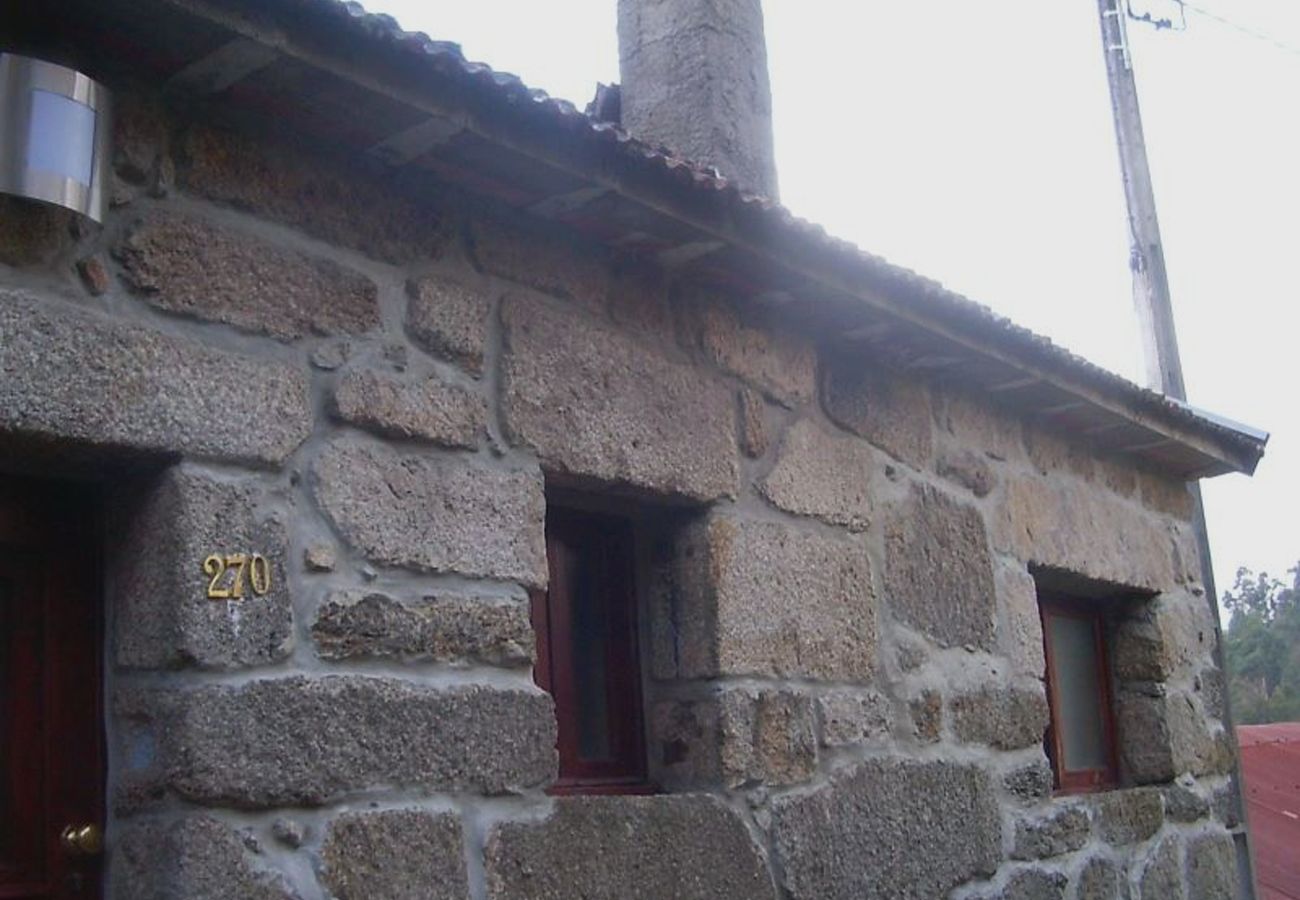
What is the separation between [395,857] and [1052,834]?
7.78ft

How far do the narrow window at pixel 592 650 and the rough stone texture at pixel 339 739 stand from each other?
0.36 meters

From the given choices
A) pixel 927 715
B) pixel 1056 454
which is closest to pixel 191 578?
pixel 927 715

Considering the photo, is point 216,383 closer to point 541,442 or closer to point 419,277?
point 419,277

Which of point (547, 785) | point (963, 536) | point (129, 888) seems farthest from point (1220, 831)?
point (129, 888)

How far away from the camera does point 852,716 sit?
12.1 ft

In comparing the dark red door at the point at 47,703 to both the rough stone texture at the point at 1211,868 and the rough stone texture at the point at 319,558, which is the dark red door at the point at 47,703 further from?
the rough stone texture at the point at 1211,868

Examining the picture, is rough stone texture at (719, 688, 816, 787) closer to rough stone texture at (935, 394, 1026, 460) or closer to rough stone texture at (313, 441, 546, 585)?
rough stone texture at (313, 441, 546, 585)

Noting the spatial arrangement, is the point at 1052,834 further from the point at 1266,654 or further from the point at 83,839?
the point at 1266,654

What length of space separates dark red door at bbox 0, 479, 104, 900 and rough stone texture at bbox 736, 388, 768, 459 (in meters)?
1.54

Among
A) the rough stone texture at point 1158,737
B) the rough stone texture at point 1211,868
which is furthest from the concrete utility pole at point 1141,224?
the rough stone texture at point 1211,868

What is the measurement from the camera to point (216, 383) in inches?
98.3

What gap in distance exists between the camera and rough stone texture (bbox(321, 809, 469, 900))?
8.16 ft

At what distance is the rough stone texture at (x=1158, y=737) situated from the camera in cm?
516

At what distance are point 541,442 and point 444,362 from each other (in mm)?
262
